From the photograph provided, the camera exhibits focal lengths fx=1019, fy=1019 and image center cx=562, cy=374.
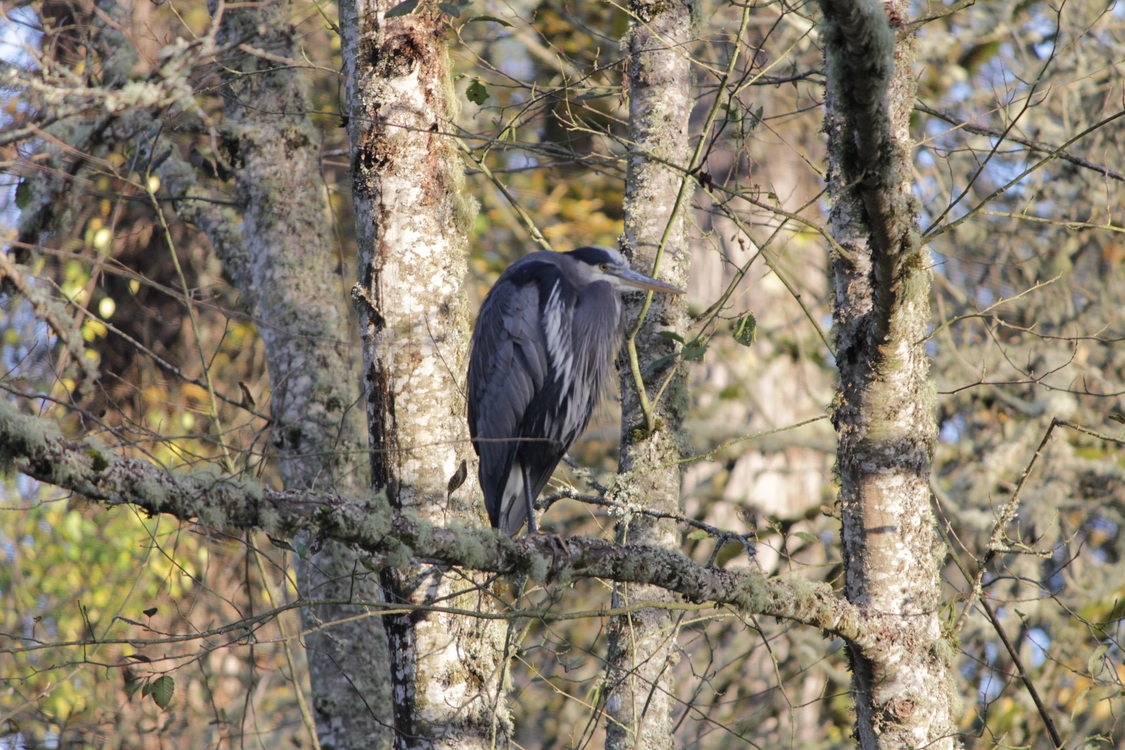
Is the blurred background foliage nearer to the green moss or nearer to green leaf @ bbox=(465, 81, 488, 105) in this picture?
green leaf @ bbox=(465, 81, 488, 105)

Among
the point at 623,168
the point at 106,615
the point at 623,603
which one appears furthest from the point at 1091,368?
the point at 106,615

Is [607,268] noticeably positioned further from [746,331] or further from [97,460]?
[97,460]

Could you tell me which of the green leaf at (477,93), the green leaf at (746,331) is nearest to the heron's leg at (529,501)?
the green leaf at (746,331)

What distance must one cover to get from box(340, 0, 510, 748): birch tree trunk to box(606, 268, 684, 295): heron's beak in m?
0.73

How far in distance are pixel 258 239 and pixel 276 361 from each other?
22.6 inches

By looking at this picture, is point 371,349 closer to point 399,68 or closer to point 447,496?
point 447,496

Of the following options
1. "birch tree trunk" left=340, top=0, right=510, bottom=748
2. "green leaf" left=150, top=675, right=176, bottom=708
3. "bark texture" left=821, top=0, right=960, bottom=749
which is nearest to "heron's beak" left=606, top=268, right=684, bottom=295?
"birch tree trunk" left=340, top=0, right=510, bottom=748

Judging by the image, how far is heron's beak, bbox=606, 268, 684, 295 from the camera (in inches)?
136

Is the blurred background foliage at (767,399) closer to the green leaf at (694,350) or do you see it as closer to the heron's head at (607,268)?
the heron's head at (607,268)

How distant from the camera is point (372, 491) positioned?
115 inches

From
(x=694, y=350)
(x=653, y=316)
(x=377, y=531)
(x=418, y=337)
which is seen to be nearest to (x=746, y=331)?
(x=694, y=350)

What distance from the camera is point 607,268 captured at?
4.03 m

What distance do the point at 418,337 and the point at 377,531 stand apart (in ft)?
2.92

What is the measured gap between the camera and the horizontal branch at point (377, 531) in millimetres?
1765
